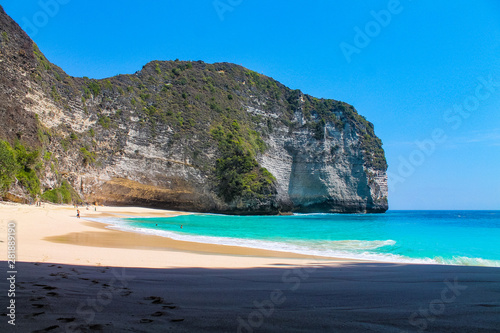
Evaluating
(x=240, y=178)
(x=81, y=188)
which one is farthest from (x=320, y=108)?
(x=81, y=188)

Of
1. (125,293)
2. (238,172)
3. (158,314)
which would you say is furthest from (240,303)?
(238,172)

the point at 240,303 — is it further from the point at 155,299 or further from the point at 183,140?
the point at 183,140

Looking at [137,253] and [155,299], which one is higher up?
[155,299]

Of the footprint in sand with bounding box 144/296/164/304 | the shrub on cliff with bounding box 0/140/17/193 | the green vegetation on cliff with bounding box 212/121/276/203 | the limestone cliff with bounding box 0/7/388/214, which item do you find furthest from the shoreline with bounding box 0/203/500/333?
the green vegetation on cliff with bounding box 212/121/276/203

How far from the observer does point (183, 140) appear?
52094 mm

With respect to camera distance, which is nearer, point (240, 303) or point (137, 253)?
point (240, 303)

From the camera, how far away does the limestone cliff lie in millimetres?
36219

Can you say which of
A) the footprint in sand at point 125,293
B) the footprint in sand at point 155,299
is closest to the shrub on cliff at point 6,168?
the footprint in sand at point 125,293

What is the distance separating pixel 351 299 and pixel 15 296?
355 cm

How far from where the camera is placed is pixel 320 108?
7256 centimetres

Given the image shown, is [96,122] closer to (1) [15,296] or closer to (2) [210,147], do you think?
(2) [210,147]

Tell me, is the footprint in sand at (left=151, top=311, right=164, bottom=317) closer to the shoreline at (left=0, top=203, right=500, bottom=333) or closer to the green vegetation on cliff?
the shoreline at (left=0, top=203, right=500, bottom=333)

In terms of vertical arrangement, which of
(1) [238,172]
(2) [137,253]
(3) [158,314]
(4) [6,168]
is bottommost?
(2) [137,253]

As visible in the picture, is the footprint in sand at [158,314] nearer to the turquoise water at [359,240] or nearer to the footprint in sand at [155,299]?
the footprint in sand at [155,299]
